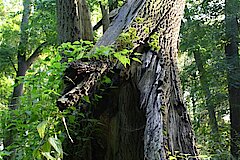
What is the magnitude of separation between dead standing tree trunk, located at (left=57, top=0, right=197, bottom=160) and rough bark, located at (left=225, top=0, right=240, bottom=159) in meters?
5.46

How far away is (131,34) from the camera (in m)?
2.85

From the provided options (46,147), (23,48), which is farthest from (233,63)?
(46,147)

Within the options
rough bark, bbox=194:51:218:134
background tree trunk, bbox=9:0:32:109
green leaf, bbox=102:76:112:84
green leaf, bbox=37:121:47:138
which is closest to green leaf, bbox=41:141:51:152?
green leaf, bbox=37:121:47:138

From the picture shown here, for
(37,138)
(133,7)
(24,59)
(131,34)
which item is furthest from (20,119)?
(24,59)

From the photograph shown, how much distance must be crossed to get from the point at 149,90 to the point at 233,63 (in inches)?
273

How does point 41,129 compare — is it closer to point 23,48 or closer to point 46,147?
point 46,147

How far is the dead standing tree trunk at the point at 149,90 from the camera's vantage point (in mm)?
2076

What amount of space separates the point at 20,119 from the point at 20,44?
8803 millimetres

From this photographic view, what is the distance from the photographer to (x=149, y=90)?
2.46 m

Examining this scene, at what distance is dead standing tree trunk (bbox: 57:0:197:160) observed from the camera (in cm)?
208

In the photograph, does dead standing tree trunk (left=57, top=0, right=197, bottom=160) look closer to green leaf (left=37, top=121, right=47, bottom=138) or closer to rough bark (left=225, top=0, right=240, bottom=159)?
green leaf (left=37, top=121, right=47, bottom=138)

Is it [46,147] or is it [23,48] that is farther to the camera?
[23,48]

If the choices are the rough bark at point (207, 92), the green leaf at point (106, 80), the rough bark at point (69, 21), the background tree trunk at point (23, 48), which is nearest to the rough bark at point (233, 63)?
the rough bark at point (207, 92)

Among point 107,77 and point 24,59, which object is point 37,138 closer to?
point 107,77
